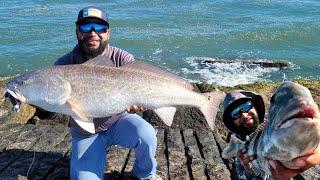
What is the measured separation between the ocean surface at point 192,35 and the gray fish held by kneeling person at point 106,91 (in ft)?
38.1

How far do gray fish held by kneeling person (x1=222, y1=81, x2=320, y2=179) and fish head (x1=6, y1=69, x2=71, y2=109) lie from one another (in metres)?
2.76

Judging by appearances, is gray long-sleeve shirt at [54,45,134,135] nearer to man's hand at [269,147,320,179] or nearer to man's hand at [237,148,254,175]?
man's hand at [237,148,254,175]

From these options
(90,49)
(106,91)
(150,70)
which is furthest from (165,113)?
(90,49)

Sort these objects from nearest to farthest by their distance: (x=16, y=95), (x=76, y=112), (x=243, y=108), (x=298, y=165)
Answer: (x=298, y=165) < (x=243, y=108) < (x=16, y=95) < (x=76, y=112)

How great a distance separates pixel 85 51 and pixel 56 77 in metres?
0.69

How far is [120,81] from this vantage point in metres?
5.65

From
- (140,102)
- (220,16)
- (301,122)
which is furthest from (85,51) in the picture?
(220,16)

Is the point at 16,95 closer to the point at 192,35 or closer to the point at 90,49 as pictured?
the point at 90,49

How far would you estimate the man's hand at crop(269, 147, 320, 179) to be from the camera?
3.01m

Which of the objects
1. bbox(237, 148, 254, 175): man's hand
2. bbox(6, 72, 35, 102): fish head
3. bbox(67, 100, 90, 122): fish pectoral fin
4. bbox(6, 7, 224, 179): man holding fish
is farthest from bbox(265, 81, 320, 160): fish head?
bbox(6, 72, 35, 102): fish head

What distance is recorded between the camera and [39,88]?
553 cm

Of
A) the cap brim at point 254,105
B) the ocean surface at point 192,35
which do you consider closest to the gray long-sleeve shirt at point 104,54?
the cap brim at point 254,105

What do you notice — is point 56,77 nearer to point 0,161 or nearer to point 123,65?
point 123,65

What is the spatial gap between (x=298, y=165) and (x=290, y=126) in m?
0.43
